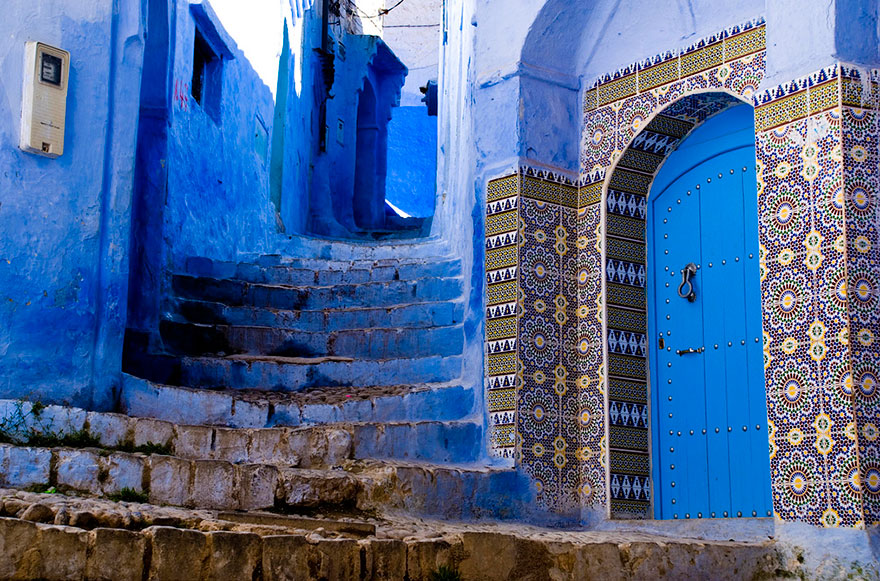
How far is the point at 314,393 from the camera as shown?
6.43 m

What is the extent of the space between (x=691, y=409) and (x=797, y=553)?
4.16ft

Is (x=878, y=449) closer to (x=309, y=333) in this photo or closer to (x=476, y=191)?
(x=476, y=191)

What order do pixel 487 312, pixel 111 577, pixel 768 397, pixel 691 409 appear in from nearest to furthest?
pixel 111 577, pixel 768 397, pixel 691 409, pixel 487 312

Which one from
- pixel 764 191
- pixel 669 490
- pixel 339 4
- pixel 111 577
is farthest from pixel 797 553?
pixel 339 4

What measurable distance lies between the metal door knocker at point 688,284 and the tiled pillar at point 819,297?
0.86m

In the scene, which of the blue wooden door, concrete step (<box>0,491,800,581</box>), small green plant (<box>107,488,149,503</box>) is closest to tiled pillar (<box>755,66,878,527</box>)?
concrete step (<box>0,491,800,581</box>)

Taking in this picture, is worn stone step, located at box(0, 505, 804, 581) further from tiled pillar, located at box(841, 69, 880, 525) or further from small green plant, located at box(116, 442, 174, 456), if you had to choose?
small green plant, located at box(116, 442, 174, 456)

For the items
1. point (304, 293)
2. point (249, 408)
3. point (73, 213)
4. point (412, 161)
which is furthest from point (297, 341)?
point (412, 161)

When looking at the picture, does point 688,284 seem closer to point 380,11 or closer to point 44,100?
point 44,100

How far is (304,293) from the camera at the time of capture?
7.90m

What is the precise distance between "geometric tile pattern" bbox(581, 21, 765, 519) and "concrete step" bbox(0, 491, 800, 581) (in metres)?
0.99

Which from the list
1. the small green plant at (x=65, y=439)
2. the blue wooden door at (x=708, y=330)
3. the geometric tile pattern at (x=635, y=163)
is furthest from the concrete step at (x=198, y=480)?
the blue wooden door at (x=708, y=330)

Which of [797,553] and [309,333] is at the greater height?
[309,333]

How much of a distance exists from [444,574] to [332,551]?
446 millimetres
